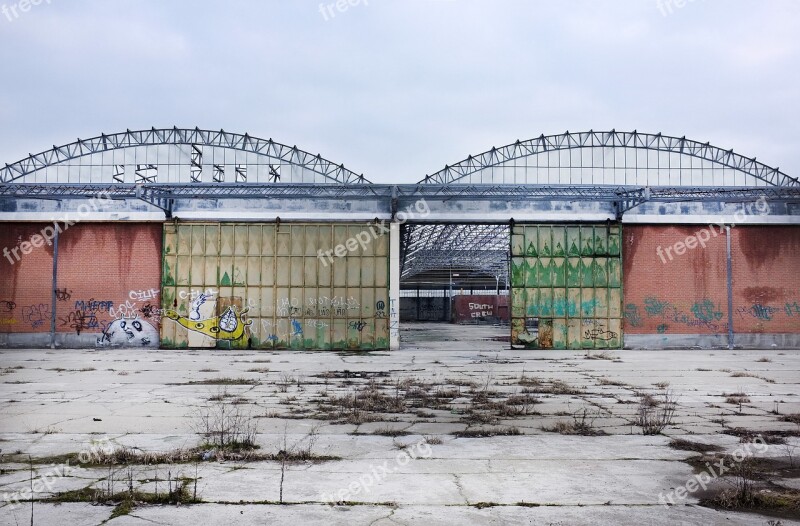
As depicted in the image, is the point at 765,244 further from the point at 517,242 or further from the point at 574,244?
the point at 517,242

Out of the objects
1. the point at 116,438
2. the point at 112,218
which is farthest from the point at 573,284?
the point at 116,438

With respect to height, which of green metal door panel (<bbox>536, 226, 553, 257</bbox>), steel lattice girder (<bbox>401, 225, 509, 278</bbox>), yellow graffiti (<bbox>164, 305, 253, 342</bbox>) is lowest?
yellow graffiti (<bbox>164, 305, 253, 342</bbox>)

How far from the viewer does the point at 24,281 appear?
23656 millimetres

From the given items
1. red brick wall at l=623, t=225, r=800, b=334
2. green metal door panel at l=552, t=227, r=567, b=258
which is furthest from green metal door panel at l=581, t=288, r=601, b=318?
green metal door panel at l=552, t=227, r=567, b=258

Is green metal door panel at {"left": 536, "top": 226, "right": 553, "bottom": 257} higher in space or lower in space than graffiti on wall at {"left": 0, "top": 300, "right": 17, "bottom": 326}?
higher

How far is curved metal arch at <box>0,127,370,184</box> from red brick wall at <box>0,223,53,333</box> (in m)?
10.1

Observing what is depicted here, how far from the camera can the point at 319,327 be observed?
76.7 ft

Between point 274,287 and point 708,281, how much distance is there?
16396 mm

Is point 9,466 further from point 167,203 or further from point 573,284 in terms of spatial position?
point 573,284

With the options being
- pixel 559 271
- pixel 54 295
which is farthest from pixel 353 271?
pixel 54 295

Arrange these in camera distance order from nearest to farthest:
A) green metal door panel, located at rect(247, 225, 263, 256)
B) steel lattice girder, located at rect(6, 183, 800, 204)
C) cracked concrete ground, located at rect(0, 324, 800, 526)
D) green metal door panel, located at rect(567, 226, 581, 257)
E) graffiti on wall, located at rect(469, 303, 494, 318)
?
cracked concrete ground, located at rect(0, 324, 800, 526) < steel lattice girder, located at rect(6, 183, 800, 204) < green metal door panel, located at rect(247, 225, 263, 256) < green metal door panel, located at rect(567, 226, 581, 257) < graffiti on wall, located at rect(469, 303, 494, 318)

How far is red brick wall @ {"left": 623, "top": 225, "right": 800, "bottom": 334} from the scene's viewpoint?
2389cm

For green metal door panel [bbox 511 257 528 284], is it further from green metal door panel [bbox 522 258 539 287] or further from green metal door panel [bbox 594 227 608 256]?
green metal door panel [bbox 594 227 608 256]

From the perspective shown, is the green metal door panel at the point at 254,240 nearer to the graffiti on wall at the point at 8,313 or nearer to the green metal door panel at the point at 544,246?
the graffiti on wall at the point at 8,313
